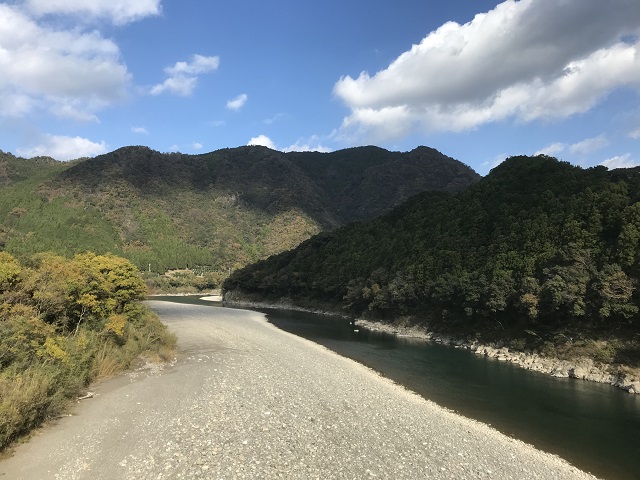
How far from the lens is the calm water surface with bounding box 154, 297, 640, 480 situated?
15.9 m

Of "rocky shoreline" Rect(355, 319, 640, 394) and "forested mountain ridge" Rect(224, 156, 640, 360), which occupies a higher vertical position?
"forested mountain ridge" Rect(224, 156, 640, 360)

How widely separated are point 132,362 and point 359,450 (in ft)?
49.4

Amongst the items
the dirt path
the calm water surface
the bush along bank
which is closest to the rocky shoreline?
the calm water surface

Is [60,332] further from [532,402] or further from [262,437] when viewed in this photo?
[532,402]

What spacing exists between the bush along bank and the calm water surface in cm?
1697


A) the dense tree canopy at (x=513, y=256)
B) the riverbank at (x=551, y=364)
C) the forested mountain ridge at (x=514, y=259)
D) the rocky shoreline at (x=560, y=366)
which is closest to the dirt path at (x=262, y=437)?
the rocky shoreline at (x=560, y=366)

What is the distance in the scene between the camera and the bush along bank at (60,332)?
12.1 meters

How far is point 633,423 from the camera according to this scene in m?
19.0

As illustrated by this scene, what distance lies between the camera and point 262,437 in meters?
13.4

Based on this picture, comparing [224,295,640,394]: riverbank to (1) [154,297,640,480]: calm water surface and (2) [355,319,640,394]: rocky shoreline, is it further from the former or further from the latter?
(1) [154,297,640,480]: calm water surface

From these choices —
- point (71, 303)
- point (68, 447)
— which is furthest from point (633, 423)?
point (71, 303)

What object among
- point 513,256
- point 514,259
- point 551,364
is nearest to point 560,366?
point 551,364

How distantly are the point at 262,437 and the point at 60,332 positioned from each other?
11516 mm

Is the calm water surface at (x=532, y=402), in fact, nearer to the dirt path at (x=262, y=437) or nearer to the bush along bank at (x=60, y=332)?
the dirt path at (x=262, y=437)
